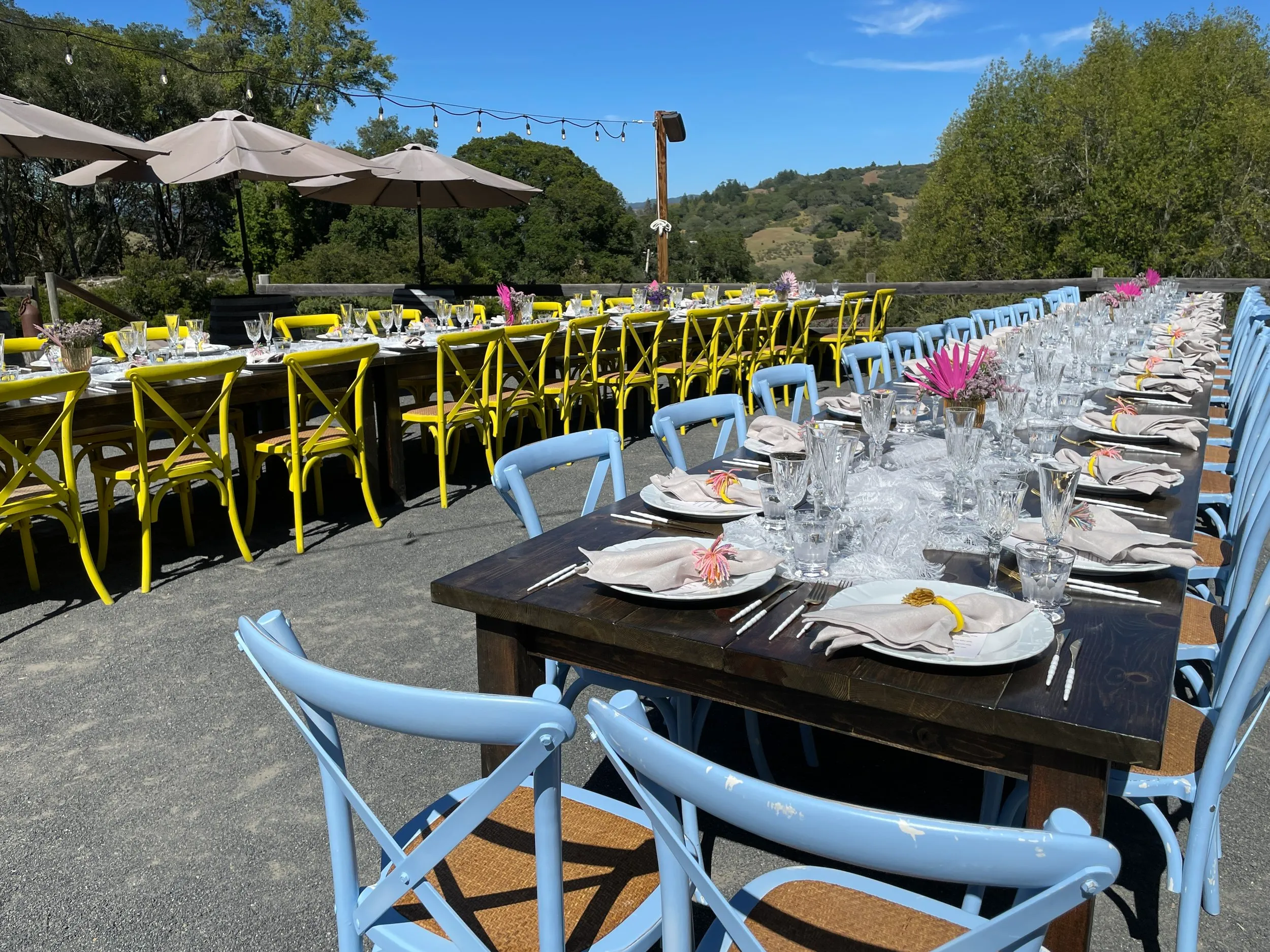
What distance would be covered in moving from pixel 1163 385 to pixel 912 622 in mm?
2863

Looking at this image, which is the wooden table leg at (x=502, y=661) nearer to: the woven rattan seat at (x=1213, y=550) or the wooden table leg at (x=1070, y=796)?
the wooden table leg at (x=1070, y=796)

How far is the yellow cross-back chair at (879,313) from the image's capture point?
360 inches

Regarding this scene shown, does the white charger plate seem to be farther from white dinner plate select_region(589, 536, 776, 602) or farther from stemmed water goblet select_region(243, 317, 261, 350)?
stemmed water goblet select_region(243, 317, 261, 350)

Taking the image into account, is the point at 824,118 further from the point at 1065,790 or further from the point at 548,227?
the point at 1065,790

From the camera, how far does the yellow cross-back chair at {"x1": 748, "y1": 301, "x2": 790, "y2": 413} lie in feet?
24.1

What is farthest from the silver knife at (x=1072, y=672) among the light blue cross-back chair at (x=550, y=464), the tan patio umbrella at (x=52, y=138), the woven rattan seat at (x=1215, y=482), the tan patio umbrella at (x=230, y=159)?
the tan patio umbrella at (x=230, y=159)

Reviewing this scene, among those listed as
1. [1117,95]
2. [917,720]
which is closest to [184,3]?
[1117,95]

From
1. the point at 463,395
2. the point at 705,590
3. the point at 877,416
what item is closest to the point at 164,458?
the point at 463,395

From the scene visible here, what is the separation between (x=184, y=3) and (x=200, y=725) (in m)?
31.1

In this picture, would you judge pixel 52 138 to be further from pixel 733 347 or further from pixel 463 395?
pixel 733 347

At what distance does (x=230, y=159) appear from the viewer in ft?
22.7

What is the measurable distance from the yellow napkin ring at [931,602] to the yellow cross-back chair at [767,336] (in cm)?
584

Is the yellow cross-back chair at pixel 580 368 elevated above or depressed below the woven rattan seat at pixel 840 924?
above

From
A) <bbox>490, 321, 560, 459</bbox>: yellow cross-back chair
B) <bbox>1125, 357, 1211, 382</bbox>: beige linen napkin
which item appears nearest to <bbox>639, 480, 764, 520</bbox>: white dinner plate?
<bbox>1125, 357, 1211, 382</bbox>: beige linen napkin
